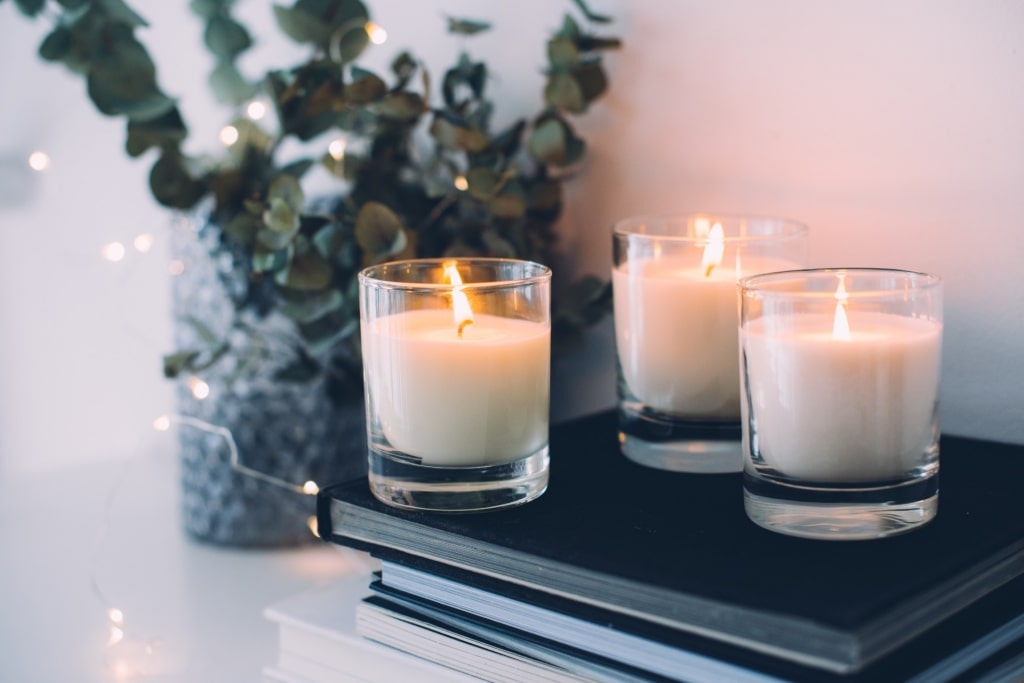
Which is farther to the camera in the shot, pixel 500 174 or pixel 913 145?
pixel 500 174

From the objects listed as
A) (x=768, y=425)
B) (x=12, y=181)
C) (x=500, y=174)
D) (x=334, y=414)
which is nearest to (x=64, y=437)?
(x=12, y=181)

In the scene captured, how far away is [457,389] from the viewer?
61cm

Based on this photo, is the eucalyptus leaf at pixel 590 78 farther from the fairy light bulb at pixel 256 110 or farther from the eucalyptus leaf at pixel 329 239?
the fairy light bulb at pixel 256 110

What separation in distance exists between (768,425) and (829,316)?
65 millimetres

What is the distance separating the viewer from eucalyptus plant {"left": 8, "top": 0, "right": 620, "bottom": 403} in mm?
840

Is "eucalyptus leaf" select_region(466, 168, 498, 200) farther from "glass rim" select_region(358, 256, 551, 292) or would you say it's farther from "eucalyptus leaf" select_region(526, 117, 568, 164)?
"glass rim" select_region(358, 256, 551, 292)

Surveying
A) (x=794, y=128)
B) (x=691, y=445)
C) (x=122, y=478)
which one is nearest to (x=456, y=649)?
(x=691, y=445)

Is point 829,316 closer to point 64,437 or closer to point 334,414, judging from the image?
point 334,414

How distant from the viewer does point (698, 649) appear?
510 mm

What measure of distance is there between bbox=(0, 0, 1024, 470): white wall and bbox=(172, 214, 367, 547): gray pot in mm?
229

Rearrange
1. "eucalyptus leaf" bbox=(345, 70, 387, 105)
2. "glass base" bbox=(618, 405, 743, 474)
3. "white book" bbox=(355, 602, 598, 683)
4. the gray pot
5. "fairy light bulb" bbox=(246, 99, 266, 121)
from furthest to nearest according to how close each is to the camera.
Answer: "fairy light bulb" bbox=(246, 99, 266, 121) → the gray pot → "eucalyptus leaf" bbox=(345, 70, 387, 105) → "glass base" bbox=(618, 405, 743, 474) → "white book" bbox=(355, 602, 598, 683)

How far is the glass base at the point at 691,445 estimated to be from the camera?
2.29 feet

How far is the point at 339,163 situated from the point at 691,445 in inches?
14.5

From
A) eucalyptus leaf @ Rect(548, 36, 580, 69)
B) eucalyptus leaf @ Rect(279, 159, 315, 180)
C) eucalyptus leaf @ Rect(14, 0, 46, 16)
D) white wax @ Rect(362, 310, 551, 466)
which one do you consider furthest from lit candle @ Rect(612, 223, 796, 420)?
eucalyptus leaf @ Rect(14, 0, 46, 16)
